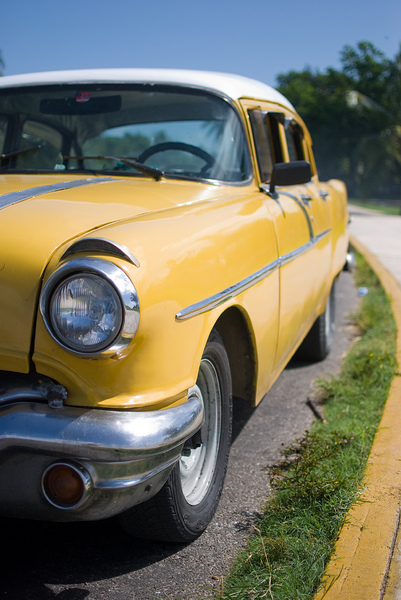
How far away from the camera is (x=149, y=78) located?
11.0ft

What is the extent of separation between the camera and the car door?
321cm

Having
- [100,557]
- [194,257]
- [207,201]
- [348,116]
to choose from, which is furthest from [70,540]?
[348,116]

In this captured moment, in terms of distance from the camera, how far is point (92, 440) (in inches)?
68.9

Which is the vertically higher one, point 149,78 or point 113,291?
point 149,78

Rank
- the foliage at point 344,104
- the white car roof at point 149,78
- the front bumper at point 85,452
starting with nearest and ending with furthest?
1. the front bumper at point 85,452
2. the white car roof at point 149,78
3. the foliage at point 344,104

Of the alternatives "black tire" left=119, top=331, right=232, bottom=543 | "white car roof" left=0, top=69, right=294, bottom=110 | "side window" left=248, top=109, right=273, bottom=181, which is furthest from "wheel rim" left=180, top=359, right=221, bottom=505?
"white car roof" left=0, top=69, right=294, bottom=110

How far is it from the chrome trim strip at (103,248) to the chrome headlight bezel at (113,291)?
A: 0.16 feet

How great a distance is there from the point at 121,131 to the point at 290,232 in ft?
3.71

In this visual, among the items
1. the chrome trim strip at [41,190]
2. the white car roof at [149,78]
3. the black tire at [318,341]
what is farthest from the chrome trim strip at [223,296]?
the black tire at [318,341]

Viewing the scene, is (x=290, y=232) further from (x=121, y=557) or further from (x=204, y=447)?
(x=121, y=557)

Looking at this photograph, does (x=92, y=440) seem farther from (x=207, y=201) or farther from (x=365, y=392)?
(x=365, y=392)

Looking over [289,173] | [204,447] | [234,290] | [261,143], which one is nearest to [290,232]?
[289,173]

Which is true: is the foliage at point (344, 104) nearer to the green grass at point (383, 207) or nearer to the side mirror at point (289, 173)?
the green grass at point (383, 207)

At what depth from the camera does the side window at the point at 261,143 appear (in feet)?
11.0
